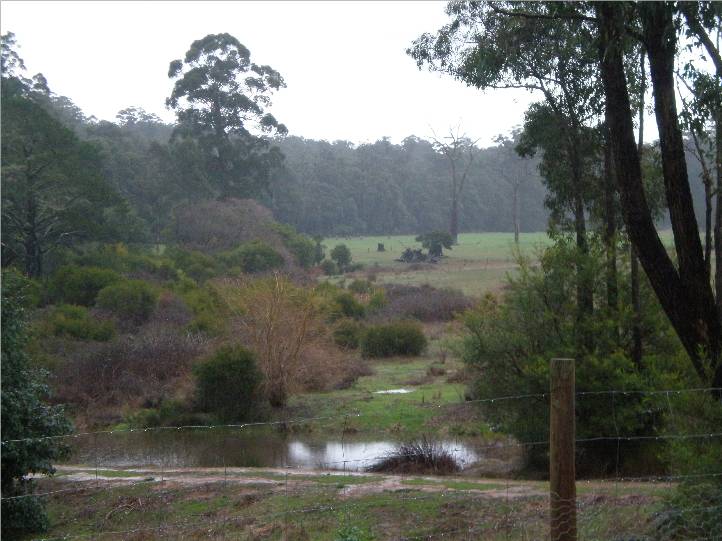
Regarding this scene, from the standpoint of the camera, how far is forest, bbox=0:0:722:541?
9.18 meters

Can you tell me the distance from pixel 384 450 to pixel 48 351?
1368 centimetres

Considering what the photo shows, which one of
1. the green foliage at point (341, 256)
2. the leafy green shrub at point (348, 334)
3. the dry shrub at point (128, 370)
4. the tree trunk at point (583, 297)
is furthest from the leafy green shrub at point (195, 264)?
the tree trunk at point (583, 297)

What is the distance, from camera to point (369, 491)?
1211 cm

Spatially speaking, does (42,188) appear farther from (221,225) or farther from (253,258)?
(221,225)

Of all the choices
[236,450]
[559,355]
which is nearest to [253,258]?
[236,450]

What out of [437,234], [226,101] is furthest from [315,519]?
[437,234]

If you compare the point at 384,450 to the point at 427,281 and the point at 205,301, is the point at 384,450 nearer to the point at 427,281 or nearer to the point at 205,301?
the point at 205,301

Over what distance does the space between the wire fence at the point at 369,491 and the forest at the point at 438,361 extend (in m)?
0.05

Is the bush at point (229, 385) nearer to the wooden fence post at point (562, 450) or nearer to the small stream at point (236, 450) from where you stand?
the small stream at point (236, 450)

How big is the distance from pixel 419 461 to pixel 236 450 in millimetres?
4779

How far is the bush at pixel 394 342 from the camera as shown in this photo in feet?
102

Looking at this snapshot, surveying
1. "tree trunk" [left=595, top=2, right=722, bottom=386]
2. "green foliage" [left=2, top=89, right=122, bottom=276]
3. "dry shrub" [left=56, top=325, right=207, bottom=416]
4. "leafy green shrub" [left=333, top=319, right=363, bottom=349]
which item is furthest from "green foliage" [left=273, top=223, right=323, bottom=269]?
"tree trunk" [left=595, top=2, right=722, bottom=386]

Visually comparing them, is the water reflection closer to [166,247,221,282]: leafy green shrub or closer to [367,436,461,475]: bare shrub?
[367,436,461,475]: bare shrub

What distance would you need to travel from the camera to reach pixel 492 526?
9.40 meters
